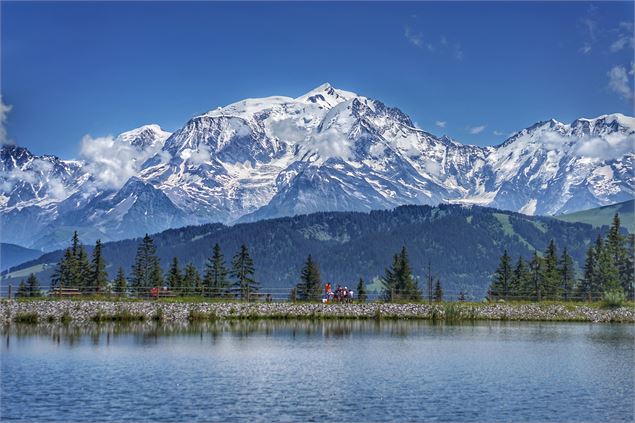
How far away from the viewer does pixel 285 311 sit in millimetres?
90625

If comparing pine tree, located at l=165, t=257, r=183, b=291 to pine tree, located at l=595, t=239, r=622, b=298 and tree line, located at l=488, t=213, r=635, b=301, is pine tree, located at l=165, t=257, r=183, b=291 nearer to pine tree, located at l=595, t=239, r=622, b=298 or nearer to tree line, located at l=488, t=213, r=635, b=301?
tree line, located at l=488, t=213, r=635, b=301

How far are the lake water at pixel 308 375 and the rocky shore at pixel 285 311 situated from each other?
4.76 metres

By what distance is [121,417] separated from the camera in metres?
37.2

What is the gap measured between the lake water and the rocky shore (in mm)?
4760

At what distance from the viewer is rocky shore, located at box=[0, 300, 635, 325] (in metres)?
80.7

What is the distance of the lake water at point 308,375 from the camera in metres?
39.4

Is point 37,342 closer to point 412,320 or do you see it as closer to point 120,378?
point 120,378

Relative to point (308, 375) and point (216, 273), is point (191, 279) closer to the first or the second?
point (216, 273)

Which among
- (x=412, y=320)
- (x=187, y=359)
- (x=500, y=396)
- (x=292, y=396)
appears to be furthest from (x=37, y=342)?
(x=412, y=320)

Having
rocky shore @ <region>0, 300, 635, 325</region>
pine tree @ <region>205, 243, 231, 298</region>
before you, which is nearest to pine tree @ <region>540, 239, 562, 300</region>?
rocky shore @ <region>0, 300, 635, 325</region>

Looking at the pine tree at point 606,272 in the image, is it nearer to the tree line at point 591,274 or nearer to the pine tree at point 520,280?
the tree line at point 591,274

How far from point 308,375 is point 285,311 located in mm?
40726

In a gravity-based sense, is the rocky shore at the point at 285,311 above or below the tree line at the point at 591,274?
below

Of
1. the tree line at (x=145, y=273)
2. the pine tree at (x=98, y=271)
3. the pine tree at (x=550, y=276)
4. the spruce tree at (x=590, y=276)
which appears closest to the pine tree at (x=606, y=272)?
the spruce tree at (x=590, y=276)
